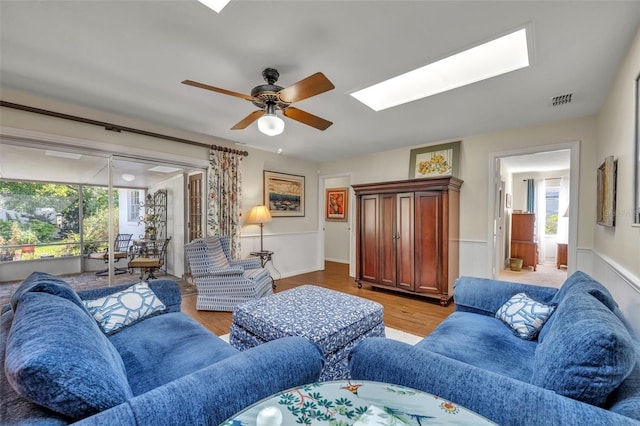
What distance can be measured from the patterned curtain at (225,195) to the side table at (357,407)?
373cm

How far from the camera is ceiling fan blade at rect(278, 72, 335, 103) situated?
185cm

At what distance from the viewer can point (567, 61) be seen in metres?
2.12

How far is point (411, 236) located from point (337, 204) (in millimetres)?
3597

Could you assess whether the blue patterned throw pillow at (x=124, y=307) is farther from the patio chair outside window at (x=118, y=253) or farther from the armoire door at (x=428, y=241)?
the armoire door at (x=428, y=241)

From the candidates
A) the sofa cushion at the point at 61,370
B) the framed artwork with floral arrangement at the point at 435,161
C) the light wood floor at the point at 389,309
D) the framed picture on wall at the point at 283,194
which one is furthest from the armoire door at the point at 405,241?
the sofa cushion at the point at 61,370

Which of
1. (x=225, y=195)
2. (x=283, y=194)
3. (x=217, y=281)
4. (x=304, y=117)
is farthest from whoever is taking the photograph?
(x=283, y=194)

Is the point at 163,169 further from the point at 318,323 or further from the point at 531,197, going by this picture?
the point at 531,197

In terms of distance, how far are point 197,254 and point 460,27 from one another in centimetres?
362

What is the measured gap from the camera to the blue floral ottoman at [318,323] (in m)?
1.80

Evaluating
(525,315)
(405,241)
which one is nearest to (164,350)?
(525,315)

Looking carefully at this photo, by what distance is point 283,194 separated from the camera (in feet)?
17.6

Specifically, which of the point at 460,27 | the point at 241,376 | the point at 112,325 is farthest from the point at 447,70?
the point at 112,325

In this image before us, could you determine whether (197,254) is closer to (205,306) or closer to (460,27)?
(205,306)

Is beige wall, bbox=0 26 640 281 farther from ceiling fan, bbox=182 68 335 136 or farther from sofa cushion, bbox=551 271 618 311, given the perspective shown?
ceiling fan, bbox=182 68 335 136
